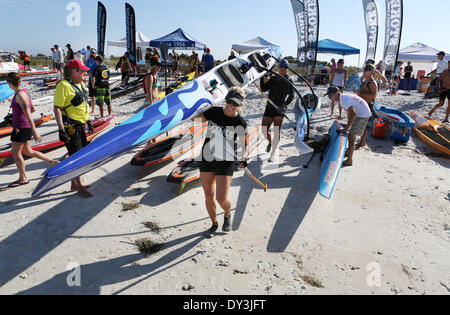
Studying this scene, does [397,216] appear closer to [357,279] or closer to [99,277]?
[357,279]

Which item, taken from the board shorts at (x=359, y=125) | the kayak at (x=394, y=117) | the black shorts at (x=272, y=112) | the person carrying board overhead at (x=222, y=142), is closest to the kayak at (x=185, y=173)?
the person carrying board overhead at (x=222, y=142)

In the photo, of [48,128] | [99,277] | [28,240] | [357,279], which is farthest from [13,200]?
[357,279]

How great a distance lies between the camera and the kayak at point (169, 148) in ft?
16.8

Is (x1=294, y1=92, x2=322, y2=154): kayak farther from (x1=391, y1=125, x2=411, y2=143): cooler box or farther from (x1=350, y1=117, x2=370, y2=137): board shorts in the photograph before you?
(x1=391, y1=125, x2=411, y2=143): cooler box

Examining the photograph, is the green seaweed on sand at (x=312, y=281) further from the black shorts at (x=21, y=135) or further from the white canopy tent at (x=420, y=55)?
the white canopy tent at (x=420, y=55)

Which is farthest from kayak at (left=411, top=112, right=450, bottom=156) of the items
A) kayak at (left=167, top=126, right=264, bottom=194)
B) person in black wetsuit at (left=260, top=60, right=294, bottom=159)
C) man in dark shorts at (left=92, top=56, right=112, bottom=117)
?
man in dark shorts at (left=92, top=56, right=112, bottom=117)

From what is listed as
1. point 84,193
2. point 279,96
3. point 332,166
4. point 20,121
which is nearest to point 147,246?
point 84,193

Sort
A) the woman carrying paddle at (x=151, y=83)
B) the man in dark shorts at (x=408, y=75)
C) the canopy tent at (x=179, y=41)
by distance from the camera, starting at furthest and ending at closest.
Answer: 1. the canopy tent at (x=179, y=41)
2. the man in dark shorts at (x=408, y=75)
3. the woman carrying paddle at (x=151, y=83)

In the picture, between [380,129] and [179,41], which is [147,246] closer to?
[380,129]

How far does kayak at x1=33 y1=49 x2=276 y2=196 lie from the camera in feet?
10.7

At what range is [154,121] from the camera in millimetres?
4137

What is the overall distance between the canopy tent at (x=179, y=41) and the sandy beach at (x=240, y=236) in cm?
1714

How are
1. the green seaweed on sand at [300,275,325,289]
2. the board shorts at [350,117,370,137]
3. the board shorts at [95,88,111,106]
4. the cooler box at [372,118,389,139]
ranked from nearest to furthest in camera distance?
1. the green seaweed on sand at [300,275,325,289]
2. the board shorts at [350,117,370,137]
3. the cooler box at [372,118,389,139]
4. the board shorts at [95,88,111,106]

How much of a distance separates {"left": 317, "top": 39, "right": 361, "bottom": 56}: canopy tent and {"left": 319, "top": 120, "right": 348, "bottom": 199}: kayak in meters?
18.4
